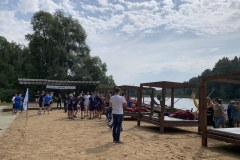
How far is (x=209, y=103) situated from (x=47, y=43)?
32.0 meters

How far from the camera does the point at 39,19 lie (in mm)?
38500

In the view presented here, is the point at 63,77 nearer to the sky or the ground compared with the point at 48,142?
nearer to the sky

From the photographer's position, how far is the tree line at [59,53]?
125 feet

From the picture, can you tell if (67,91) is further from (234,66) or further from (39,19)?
(234,66)

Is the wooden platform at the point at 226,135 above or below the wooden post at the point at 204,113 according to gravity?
below

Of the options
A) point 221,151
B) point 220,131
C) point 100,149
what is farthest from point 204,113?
point 100,149

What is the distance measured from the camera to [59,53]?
125ft

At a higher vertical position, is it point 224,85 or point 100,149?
point 224,85

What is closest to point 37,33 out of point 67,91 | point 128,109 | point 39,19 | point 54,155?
point 39,19

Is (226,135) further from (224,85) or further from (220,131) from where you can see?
(224,85)

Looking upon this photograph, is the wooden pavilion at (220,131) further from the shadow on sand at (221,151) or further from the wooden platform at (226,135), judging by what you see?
the shadow on sand at (221,151)

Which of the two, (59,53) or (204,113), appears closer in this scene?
(204,113)

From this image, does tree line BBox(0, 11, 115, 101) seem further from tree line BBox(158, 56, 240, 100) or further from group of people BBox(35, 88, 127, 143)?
group of people BBox(35, 88, 127, 143)

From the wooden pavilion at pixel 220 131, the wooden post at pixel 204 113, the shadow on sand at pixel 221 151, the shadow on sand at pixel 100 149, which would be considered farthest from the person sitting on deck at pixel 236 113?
the shadow on sand at pixel 100 149
